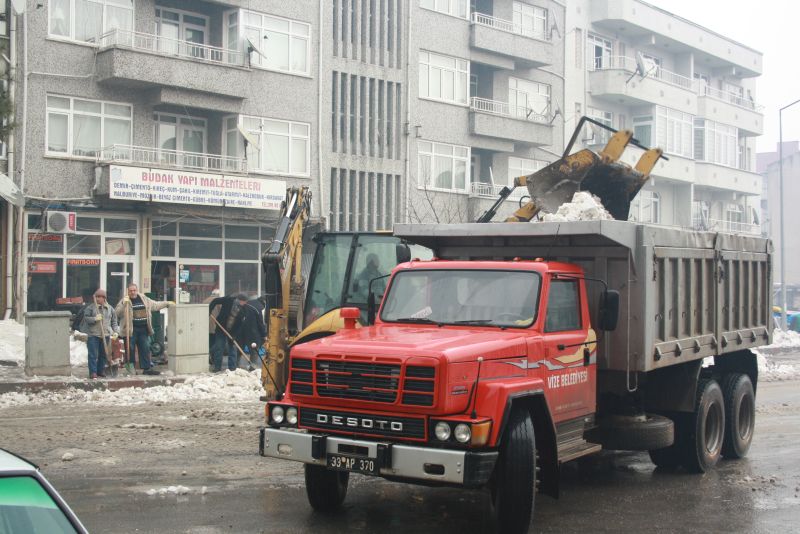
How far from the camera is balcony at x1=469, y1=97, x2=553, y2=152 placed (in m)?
38.2

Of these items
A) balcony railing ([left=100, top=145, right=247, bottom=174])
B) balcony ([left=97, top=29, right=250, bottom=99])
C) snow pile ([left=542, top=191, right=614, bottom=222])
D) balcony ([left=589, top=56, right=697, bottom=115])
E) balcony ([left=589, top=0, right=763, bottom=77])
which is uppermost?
balcony ([left=589, top=0, right=763, bottom=77])

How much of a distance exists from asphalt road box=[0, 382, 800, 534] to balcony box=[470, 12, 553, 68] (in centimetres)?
2724

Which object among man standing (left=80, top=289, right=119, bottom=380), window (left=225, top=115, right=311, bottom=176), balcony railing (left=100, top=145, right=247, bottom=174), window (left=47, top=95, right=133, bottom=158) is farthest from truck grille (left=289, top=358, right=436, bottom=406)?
window (left=225, top=115, right=311, bottom=176)

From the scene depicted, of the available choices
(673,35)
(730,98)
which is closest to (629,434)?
(673,35)

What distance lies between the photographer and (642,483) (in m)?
10.5

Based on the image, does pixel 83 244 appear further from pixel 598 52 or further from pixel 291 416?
pixel 598 52

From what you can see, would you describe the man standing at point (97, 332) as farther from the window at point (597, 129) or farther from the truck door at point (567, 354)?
the window at point (597, 129)

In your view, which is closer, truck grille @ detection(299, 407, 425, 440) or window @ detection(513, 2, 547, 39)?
truck grille @ detection(299, 407, 425, 440)

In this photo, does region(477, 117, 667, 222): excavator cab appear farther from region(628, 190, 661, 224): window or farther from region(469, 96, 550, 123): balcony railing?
region(628, 190, 661, 224): window

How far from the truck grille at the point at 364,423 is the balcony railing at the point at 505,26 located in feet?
105

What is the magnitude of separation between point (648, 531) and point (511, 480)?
1.46m

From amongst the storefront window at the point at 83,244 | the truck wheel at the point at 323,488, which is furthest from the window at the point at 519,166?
the truck wheel at the point at 323,488

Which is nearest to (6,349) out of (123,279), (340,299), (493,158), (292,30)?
(123,279)

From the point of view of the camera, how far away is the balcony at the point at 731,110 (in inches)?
2003
